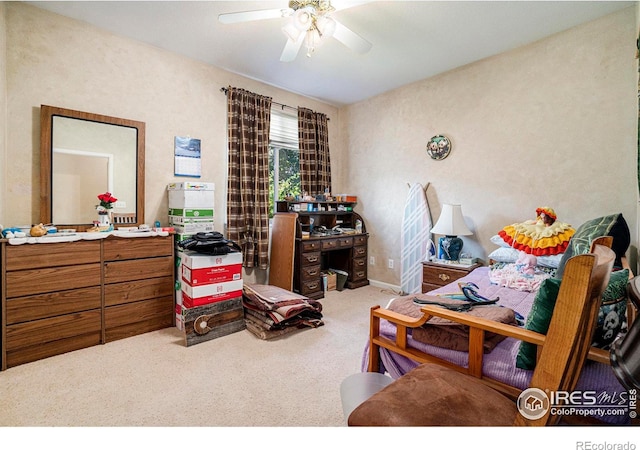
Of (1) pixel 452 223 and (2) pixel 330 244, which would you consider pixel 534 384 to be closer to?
(1) pixel 452 223

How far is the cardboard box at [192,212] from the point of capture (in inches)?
111

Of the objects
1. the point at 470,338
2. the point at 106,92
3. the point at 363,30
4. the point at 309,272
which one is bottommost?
the point at 309,272

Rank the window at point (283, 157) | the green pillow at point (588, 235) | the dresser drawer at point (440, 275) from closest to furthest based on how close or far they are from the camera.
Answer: the green pillow at point (588, 235)
the dresser drawer at point (440, 275)
the window at point (283, 157)

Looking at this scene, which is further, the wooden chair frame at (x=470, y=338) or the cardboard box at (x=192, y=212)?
the cardboard box at (x=192, y=212)

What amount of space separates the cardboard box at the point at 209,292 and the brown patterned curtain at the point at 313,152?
1.86 m

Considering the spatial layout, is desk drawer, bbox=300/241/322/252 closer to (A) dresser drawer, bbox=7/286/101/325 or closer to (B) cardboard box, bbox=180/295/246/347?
(B) cardboard box, bbox=180/295/246/347

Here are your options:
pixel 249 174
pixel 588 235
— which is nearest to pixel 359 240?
pixel 249 174

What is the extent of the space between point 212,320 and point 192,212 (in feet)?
3.46

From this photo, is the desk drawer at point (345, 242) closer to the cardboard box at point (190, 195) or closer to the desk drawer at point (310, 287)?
the desk drawer at point (310, 287)

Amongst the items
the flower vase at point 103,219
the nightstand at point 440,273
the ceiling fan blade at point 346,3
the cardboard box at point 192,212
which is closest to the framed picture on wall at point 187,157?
the cardboard box at point 192,212

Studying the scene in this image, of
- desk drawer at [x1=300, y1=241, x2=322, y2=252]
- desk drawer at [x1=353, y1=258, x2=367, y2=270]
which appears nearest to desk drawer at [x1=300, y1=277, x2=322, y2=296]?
desk drawer at [x1=300, y1=241, x2=322, y2=252]

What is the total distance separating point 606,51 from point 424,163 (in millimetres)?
1786

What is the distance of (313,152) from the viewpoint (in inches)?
166
